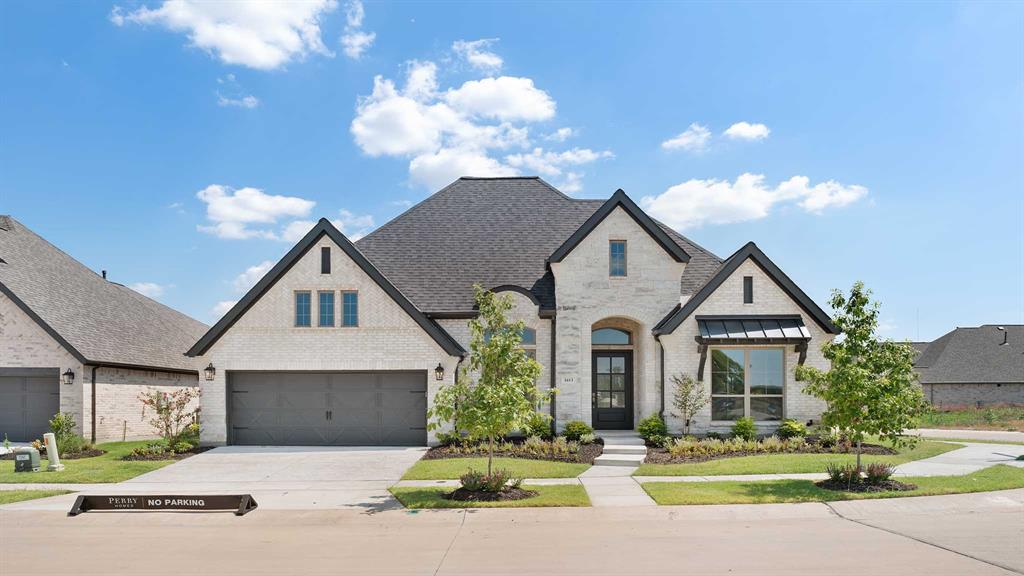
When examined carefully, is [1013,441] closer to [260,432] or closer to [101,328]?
[260,432]

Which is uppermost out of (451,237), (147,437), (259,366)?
(451,237)

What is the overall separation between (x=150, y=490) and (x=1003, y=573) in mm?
14950

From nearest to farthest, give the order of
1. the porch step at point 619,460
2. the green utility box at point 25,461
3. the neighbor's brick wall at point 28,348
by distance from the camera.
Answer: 1. the green utility box at point 25,461
2. the porch step at point 619,460
3. the neighbor's brick wall at point 28,348

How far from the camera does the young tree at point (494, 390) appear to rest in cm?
1302

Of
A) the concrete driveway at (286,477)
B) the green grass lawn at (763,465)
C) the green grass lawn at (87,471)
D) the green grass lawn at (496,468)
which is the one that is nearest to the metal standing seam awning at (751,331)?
the green grass lawn at (763,465)

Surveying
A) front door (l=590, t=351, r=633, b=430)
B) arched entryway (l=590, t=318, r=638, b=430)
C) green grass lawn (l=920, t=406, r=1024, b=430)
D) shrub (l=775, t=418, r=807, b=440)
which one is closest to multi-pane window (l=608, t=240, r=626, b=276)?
arched entryway (l=590, t=318, r=638, b=430)

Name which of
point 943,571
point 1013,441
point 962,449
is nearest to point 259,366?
point 943,571

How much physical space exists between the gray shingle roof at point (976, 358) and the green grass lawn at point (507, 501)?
39912 mm

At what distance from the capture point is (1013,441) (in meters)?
23.5

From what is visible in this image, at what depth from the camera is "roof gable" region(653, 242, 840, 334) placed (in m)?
20.9

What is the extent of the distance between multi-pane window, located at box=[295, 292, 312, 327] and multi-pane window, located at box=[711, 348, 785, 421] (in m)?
12.6

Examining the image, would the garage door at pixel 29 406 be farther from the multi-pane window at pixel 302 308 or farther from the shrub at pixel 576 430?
the shrub at pixel 576 430

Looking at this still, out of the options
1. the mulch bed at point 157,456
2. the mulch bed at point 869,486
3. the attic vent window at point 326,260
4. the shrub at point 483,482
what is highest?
the attic vent window at point 326,260

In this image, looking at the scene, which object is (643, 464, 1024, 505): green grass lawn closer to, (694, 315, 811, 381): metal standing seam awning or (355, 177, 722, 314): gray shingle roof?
(694, 315, 811, 381): metal standing seam awning
